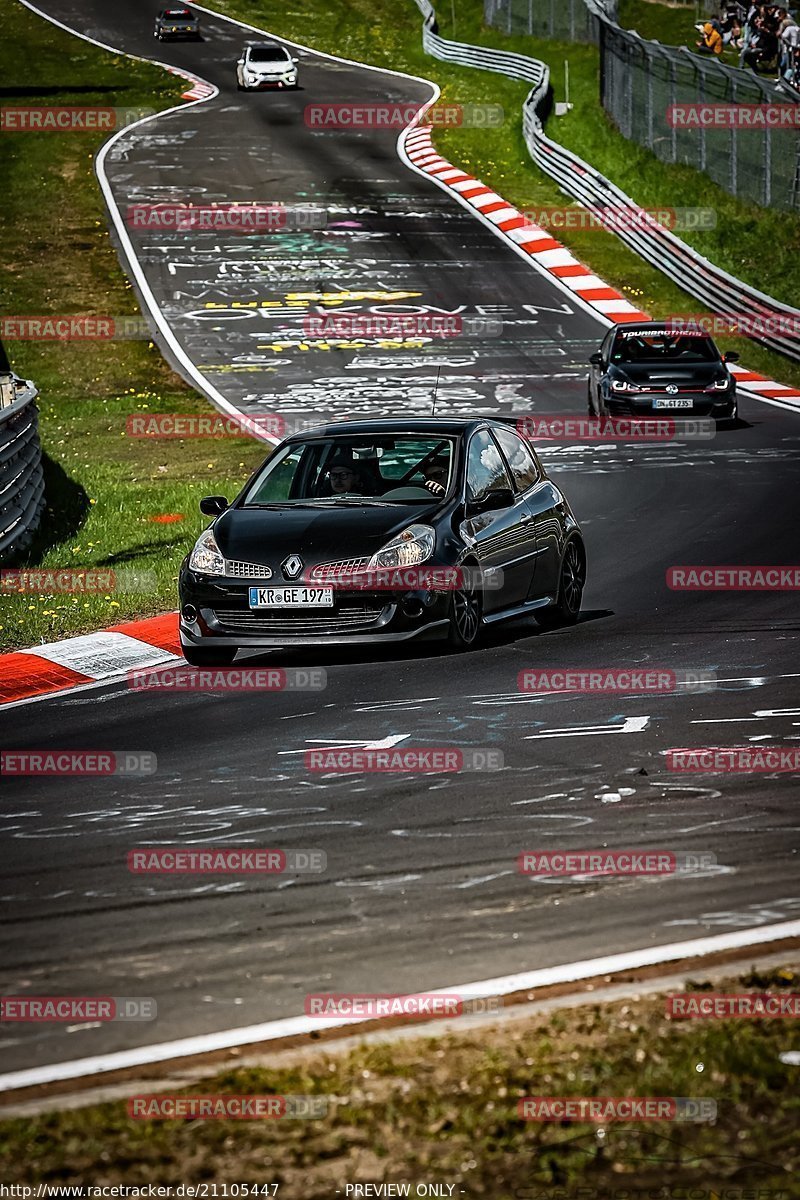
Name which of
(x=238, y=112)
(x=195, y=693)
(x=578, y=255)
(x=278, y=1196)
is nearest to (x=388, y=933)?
(x=278, y=1196)

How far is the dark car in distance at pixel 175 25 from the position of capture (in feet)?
209

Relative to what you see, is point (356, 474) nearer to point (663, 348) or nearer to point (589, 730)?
point (589, 730)

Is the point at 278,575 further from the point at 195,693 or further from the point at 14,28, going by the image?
the point at 14,28

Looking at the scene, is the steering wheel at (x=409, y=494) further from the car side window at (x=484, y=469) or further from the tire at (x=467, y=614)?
the tire at (x=467, y=614)

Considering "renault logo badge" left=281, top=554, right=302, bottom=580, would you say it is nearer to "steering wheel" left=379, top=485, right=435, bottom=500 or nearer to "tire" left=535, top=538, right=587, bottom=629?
"steering wheel" left=379, top=485, right=435, bottom=500

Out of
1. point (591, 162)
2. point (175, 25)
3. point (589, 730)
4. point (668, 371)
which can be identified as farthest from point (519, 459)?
point (175, 25)

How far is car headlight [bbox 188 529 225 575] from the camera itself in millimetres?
11750

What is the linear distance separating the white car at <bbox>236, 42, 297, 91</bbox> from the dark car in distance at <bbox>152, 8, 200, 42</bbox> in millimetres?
10508

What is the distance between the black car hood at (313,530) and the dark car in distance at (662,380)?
12900 mm

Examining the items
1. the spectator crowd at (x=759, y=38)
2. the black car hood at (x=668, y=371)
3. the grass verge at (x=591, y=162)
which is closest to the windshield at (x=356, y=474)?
Result: the black car hood at (x=668, y=371)

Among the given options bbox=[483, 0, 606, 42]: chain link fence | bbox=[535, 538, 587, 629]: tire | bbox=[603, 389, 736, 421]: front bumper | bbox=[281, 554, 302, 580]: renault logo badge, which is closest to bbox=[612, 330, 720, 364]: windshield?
bbox=[603, 389, 736, 421]: front bumper

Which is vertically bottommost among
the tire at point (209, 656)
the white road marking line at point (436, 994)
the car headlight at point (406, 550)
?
the tire at point (209, 656)

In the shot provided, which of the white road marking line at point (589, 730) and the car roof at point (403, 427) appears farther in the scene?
the car roof at point (403, 427)

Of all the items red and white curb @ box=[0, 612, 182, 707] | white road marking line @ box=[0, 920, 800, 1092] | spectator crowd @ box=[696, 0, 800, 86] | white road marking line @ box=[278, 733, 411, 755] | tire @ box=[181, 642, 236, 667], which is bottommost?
red and white curb @ box=[0, 612, 182, 707]
